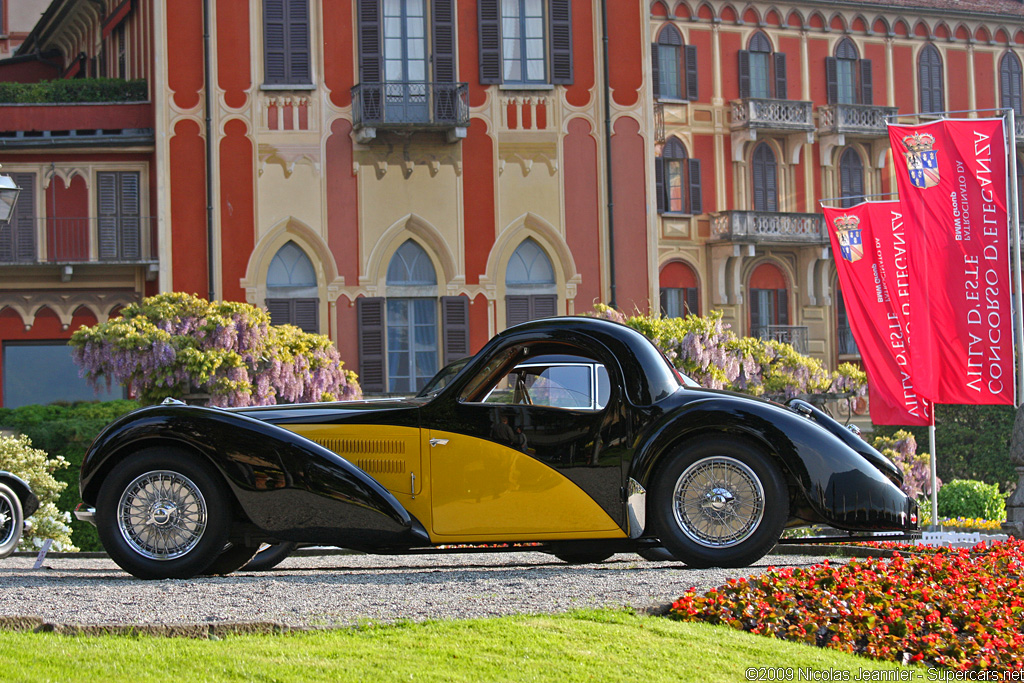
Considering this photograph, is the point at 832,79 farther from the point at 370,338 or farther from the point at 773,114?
the point at 370,338

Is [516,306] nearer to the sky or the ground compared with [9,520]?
nearer to the sky

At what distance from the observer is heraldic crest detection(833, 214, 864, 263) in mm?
16891

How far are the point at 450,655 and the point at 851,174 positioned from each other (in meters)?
38.0

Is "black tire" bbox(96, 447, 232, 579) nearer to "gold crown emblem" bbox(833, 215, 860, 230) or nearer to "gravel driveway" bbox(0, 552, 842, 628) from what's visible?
"gravel driveway" bbox(0, 552, 842, 628)

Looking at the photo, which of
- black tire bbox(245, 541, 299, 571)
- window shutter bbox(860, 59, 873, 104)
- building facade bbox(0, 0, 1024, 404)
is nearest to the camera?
black tire bbox(245, 541, 299, 571)

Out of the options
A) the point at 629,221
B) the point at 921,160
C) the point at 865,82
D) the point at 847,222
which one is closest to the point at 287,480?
the point at 921,160

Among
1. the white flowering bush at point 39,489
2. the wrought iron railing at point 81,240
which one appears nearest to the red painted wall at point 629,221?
the wrought iron railing at point 81,240

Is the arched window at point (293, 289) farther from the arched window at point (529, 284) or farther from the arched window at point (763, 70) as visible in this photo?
the arched window at point (763, 70)

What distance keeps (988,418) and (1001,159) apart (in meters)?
20.8

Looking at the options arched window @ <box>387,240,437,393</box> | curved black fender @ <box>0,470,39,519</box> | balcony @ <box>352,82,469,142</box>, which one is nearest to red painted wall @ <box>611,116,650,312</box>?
balcony @ <box>352,82,469,142</box>

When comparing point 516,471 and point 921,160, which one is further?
point 921,160

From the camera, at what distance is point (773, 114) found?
131ft

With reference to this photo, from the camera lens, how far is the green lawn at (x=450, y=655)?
18.0ft

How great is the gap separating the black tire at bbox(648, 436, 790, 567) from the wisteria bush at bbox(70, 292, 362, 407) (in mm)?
15294
